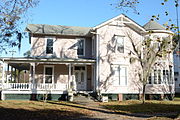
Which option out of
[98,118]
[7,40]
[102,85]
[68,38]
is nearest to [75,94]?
[102,85]

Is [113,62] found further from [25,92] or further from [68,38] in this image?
[25,92]

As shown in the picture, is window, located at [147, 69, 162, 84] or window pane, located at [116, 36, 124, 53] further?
window, located at [147, 69, 162, 84]

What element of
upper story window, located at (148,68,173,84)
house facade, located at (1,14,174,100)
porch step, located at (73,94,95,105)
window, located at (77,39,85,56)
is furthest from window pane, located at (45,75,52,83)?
upper story window, located at (148,68,173,84)

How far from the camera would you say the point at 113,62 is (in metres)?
21.0

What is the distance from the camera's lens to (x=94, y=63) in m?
20.9

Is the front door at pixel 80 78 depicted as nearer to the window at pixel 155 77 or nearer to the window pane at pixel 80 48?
the window pane at pixel 80 48

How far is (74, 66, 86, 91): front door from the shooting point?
2168 cm

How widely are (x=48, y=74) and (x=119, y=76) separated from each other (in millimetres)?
7706

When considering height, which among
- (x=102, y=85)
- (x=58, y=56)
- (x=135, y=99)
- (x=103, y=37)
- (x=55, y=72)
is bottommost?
(x=135, y=99)

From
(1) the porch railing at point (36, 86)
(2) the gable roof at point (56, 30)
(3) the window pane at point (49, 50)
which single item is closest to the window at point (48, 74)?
(1) the porch railing at point (36, 86)

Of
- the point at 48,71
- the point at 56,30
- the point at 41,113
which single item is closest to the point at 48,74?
the point at 48,71

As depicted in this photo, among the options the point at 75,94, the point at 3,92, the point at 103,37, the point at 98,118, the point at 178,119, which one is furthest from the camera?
the point at 103,37

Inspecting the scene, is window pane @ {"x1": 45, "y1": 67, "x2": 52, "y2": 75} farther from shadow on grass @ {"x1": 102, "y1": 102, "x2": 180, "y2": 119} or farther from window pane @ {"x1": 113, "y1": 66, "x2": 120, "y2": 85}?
shadow on grass @ {"x1": 102, "y1": 102, "x2": 180, "y2": 119}

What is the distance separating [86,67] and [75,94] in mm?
3769
